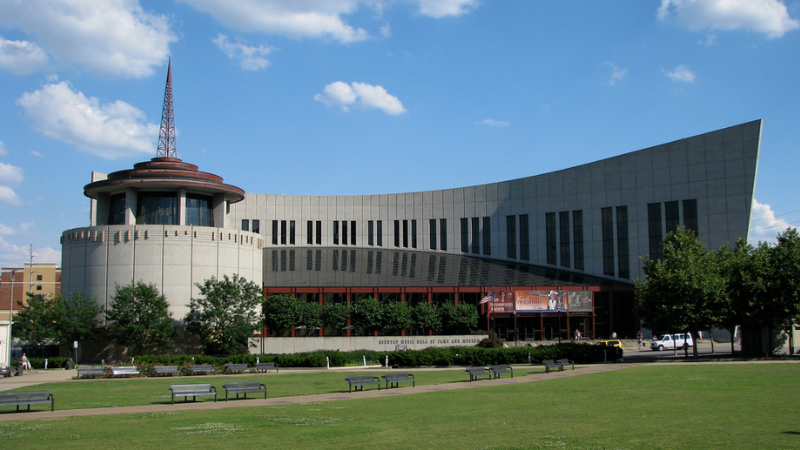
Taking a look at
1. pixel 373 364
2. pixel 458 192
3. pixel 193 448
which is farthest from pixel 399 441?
pixel 458 192

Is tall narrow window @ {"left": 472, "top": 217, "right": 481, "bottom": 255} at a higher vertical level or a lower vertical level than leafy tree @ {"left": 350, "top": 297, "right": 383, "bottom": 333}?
higher

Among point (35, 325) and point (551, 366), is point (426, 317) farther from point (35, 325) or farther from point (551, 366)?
point (35, 325)

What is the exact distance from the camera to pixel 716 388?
24422mm

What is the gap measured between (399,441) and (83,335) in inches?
1766

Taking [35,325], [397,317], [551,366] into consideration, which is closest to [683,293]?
[551,366]

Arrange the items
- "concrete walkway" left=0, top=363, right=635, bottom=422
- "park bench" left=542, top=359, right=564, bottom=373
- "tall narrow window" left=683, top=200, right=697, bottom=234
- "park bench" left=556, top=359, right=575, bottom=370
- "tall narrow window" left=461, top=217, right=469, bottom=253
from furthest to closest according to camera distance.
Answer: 1. "tall narrow window" left=461, top=217, right=469, bottom=253
2. "tall narrow window" left=683, top=200, right=697, bottom=234
3. "park bench" left=556, top=359, right=575, bottom=370
4. "park bench" left=542, top=359, right=564, bottom=373
5. "concrete walkway" left=0, top=363, right=635, bottom=422

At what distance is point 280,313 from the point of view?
5881 cm

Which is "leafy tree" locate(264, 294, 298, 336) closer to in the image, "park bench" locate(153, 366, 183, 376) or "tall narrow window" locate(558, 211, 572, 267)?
→ "park bench" locate(153, 366, 183, 376)

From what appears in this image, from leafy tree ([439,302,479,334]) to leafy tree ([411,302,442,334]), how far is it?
0.90 m

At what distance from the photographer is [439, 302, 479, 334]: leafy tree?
202ft

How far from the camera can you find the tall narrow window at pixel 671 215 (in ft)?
244

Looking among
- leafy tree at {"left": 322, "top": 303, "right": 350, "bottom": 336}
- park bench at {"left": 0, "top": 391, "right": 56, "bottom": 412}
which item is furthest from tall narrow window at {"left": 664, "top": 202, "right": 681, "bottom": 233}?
park bench at {"left": 0, "top": 391, "right": 56, "bottom": 412}

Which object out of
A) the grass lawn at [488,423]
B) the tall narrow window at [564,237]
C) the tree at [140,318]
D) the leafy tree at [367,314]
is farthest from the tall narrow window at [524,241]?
the grass lawn at [488,423]

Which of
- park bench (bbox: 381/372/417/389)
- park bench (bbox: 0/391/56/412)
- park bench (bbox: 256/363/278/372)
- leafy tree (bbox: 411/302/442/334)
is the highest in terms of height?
leafy tree (bbox: 411/302/442/334)
